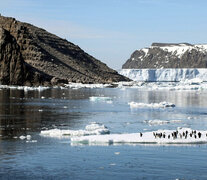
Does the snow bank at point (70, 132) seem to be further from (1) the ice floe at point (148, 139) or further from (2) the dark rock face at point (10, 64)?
(2) the dark rock face at point (10, 64)

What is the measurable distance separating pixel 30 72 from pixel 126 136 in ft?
327

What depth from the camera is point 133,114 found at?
4744 centimetres

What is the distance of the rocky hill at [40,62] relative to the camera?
124m

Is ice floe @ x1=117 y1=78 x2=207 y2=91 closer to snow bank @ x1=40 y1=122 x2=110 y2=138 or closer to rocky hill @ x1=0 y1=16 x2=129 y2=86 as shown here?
rocky hill @ x1=0 y1=16 x2=129 y2=86

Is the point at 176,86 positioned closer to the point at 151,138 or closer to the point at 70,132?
the point at 70,132

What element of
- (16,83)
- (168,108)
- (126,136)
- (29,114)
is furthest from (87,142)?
(16,83)

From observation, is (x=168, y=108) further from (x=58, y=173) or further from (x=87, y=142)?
(x=58, y=173)

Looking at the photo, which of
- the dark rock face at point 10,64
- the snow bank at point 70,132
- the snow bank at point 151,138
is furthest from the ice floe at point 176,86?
the snow bank at point 151,138

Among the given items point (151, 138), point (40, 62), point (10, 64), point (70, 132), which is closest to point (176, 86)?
point (10, 64)

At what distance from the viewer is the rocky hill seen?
406 ft

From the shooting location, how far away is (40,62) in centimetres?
15812

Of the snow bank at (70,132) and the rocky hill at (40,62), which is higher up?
the rocky hill at (40,62)

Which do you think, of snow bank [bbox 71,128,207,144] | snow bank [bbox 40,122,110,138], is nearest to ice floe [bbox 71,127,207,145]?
snow bank [bbox 71,128,207,144]

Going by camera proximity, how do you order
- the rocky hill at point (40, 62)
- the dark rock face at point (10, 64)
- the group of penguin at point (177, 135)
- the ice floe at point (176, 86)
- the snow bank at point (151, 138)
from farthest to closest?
the rocky hill at point (40, 62) < the ice floe at point (176, 86) < the dark rock face at point (10, 64) < the group of penguin at point (177, 135) < the snow bank at point (151, 138)
